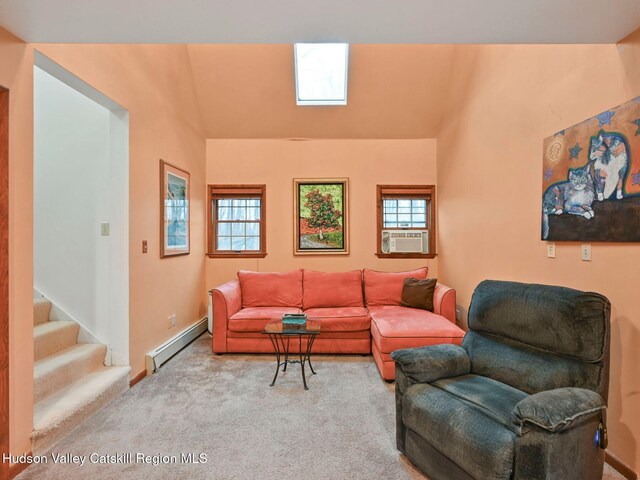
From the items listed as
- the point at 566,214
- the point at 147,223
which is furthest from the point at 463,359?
the point at 147,223

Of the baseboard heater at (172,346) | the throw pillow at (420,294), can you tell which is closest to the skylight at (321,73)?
the throw pillow at (420,294)

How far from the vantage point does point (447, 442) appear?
5.23ft

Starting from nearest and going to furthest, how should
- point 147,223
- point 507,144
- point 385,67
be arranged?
1. point 507,144
2. point 147,223
3. point 385,67

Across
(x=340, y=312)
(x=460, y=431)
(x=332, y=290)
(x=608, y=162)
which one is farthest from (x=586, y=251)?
(x=332, y=290)

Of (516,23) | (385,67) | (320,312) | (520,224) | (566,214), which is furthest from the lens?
(385,67)

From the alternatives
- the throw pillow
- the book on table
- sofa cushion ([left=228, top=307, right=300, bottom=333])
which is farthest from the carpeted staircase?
the throw pillow

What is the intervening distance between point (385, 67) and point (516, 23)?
2715mm

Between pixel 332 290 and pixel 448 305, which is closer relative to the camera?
pixel 448 305

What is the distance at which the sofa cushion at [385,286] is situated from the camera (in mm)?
4242

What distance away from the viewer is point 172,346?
140 inches

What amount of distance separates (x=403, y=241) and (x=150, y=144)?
3392mm

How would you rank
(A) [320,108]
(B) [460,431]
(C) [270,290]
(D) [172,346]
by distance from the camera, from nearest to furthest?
(B) [460,431] < (D) [172,346] < (C) [270,290] < (A) [320,108]

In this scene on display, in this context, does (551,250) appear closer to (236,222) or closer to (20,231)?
(20,231)

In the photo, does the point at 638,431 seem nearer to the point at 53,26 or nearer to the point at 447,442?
the point at 447,442
